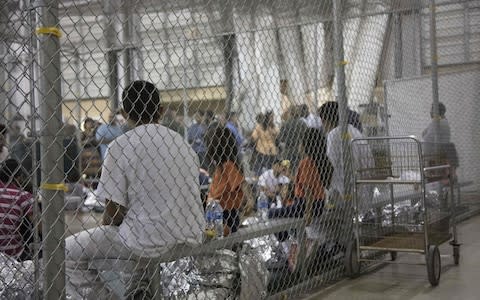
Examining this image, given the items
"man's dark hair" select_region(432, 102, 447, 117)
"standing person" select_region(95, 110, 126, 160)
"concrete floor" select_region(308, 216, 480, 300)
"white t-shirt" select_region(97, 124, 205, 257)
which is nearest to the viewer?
"white t-shirt" select_region(97, 124, 205, 257)

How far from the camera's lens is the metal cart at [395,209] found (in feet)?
13.7

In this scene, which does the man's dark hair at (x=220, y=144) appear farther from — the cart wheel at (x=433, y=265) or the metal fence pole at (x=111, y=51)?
the cart wheel at (x=433, y=265)

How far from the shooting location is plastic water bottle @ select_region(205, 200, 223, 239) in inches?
131

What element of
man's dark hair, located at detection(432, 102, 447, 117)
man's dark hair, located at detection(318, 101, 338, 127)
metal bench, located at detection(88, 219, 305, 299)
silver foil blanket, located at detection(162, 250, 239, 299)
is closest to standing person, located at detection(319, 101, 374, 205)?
man's dark hair, located at detection(318, 101, 338, 127)

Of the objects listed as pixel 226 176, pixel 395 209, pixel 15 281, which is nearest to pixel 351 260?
pixel 395 209

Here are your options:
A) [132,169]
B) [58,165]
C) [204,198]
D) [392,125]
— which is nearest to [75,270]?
[132,169]

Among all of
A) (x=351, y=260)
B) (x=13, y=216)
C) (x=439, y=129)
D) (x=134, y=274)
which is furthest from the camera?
(x=439, y=129)

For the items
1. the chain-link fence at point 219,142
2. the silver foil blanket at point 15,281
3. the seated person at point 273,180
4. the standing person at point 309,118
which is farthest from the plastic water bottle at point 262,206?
the silver foil blanket at point 15,281

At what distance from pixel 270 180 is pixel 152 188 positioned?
2876mm

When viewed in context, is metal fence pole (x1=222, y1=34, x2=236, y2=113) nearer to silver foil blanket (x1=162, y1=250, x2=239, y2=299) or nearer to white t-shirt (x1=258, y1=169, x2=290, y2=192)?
white t-shirt (x1=258, y1=169, x2=290, y2=192)

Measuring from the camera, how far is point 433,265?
4066 mm

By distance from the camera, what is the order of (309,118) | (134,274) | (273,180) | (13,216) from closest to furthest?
(134,274)
(13,216)
(309,118)
(273,180)

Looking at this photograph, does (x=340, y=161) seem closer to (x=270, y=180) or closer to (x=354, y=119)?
(x=354, y=119)

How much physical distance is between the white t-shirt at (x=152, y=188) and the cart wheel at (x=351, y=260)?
180 cm
